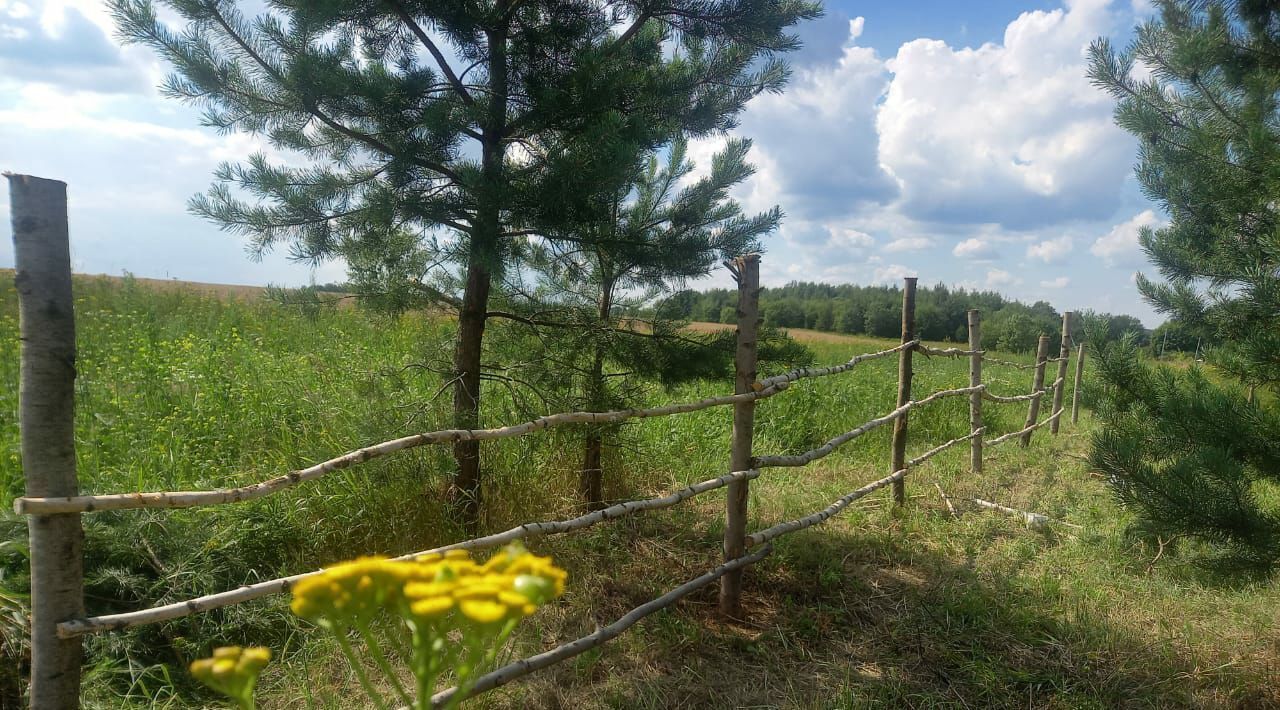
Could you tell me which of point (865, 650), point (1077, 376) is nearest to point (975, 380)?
point (865, 650)

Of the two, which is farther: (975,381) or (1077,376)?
(1077,376)

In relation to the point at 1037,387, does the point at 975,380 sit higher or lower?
higher

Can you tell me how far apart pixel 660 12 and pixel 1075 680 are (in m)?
3.27

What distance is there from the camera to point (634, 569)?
3197 millimetres

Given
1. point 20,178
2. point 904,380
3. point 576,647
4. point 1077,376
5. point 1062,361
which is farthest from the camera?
point 1077,376

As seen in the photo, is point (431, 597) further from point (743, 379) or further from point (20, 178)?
point (743, 379)

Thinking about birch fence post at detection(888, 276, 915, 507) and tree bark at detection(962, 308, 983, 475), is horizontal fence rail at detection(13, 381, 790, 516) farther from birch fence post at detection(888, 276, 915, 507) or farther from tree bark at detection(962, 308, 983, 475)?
tree bark at detection(962, 308, 983, 475)

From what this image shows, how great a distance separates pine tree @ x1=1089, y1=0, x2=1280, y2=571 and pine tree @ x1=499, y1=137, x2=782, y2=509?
1.67 meters

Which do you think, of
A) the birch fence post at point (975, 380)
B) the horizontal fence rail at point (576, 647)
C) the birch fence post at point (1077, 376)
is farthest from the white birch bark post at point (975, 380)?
the birch fence post at point (1077, 376)

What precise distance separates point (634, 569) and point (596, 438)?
72 centimetres

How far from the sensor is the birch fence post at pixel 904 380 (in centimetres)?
414

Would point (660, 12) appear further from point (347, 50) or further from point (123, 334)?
point (123, 334)

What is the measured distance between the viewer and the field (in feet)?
7.70

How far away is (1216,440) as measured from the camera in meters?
2.29
